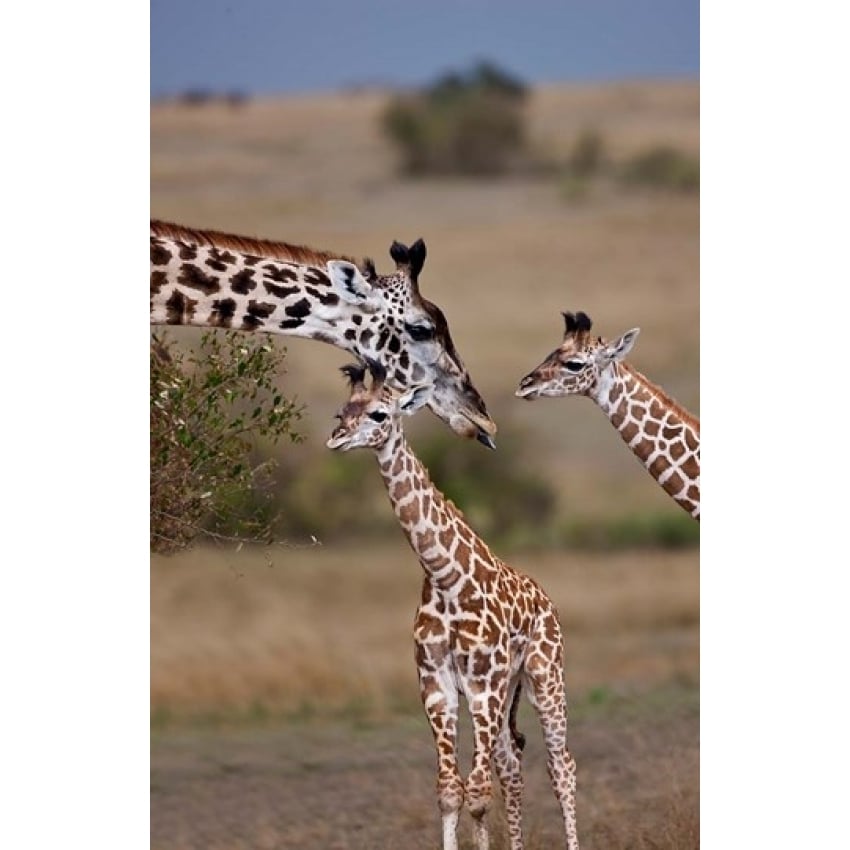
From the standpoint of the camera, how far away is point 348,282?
262 inches

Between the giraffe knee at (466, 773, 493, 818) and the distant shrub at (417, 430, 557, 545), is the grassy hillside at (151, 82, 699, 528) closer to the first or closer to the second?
the distant shrub at (417, 430, 557, 545)

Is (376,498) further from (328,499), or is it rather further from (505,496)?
(505,496)

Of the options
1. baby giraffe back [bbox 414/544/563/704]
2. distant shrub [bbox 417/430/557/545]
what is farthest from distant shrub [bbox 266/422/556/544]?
baby giraffe back [bbox 414/544/563/704]

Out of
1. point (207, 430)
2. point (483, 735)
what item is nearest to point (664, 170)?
point (207, 430)

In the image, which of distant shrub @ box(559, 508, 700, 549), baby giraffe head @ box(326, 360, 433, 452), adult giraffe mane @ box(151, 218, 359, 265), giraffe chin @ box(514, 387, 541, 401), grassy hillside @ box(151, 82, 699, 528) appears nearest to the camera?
baby giraffe head @ box(326, 360, 433, 452)

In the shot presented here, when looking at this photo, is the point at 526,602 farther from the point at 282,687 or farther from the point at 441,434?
the point at 441,434

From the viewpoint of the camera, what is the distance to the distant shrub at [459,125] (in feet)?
36.1

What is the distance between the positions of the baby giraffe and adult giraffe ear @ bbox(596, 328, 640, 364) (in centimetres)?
62

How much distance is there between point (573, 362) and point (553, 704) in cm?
108

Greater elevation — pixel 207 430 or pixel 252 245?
pixel 252 245

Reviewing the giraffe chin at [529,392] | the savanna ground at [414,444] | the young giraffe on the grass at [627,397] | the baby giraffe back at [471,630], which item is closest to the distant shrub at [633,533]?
the savanna ground at [414,444]

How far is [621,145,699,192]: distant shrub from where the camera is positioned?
10992 millimetres

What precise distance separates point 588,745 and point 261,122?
382 centimetres
